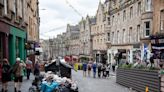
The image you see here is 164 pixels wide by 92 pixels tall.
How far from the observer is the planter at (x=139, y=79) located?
18.1m

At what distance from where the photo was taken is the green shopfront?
77.2 feet

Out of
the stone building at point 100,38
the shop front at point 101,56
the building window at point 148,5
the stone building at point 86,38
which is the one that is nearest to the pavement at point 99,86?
the building window at point 148,5

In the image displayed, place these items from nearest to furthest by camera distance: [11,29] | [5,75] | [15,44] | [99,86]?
1. [5,75]
2. [11,29]
3. [99,86]
4. [15,44]

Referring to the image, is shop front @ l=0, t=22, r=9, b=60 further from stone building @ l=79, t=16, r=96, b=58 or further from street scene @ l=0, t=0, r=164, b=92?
stone building @ l=79, t=16, r=96, b=58

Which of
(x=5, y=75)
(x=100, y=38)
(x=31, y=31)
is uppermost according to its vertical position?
(x=31, y=31)

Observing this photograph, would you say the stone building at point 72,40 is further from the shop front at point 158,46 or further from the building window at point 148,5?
the shop front at point 158,46

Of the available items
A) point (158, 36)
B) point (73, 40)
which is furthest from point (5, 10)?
point (73, 40)

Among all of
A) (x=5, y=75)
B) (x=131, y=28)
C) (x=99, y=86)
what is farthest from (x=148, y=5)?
(x=5, y=75)

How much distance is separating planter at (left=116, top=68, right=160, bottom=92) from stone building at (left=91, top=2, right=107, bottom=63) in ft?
134

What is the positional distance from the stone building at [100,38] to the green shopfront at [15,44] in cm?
3914

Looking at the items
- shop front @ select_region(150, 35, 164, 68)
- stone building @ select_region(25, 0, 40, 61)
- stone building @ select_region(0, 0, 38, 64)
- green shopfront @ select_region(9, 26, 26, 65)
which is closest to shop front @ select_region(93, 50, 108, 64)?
stone building @ select_region(25, 0, 40, 61)

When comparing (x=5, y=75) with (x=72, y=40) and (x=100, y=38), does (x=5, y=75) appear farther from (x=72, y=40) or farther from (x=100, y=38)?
(x=72, y=40)

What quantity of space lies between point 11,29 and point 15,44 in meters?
2.34

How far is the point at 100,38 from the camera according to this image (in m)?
73.4
